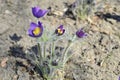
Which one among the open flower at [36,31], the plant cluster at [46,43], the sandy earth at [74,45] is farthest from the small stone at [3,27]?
the open flower at [36,31]

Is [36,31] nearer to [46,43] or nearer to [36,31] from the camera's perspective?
[36,31]

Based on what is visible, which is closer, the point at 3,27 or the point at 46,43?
the point at 46,43

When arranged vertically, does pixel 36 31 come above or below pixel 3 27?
above

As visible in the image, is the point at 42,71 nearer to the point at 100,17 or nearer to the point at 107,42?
the point at 107,42

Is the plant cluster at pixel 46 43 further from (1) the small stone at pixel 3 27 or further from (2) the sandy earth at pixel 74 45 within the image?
(1) the small stone at pixel 3 27

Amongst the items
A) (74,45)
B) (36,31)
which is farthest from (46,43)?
(74,45)

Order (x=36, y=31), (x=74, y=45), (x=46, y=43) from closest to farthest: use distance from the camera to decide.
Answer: (x=36, y=31) → (x=46, y=43) → (x=74, y=45)

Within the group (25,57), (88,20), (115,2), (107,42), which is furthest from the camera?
(115,2)

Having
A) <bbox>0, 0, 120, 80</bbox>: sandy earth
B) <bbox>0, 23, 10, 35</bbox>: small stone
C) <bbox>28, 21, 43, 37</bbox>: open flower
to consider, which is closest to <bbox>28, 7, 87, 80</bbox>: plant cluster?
<bbox>28, 21, 43, 37</bbox>: open flower

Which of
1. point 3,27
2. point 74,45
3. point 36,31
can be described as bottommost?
point 74,45

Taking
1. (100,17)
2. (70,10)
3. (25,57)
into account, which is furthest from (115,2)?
(25,57)
